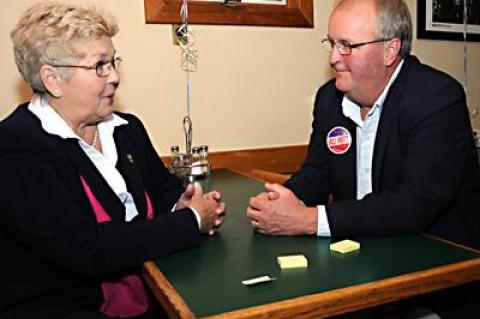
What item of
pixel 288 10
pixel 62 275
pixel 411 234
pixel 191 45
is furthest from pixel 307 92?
pixel 62 275

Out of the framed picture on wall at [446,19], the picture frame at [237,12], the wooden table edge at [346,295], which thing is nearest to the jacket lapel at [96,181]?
the wooden table edge at [346,295]

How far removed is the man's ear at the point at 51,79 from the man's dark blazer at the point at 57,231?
89mm

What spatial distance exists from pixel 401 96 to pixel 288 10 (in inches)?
50.7

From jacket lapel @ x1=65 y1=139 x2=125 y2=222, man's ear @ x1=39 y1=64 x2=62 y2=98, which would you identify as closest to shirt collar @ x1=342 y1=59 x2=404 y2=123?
jacket lapel @ x1=65 y1=139 x2=125 y2=222

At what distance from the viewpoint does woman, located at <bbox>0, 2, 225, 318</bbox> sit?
1129 mm

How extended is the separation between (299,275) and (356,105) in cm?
92

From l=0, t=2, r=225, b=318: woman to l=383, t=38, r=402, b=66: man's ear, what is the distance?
2.39 ft

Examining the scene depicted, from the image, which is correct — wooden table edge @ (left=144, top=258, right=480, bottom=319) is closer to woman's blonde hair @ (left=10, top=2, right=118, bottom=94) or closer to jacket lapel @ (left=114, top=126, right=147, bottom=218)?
jacket lapel @ (left=114, top=126, right=147, bottom=218)

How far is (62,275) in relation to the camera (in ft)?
4.11

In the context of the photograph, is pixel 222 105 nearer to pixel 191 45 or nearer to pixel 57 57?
pixel 191 45

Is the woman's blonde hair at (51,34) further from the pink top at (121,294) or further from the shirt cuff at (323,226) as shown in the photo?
the shirt cuff at (323,226)

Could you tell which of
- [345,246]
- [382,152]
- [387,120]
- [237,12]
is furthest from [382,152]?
[237,12]

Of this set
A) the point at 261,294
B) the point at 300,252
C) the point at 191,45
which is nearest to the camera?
the point at 261,294

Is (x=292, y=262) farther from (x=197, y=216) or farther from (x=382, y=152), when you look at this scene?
(x=382, y=152)
